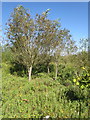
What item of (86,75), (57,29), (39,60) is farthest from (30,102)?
(57,29)

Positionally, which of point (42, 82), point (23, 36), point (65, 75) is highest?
point (23, 36)

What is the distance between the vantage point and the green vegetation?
3.47 m

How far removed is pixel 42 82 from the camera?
6688 millimetres

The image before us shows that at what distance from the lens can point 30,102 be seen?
13.4 feet

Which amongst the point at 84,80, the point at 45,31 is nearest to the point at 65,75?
the point at 45,31

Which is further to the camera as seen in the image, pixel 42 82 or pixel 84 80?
pixel 42 82

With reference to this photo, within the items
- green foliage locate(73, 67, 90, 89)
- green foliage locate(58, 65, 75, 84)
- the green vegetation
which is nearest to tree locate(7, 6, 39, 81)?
the green vegetation

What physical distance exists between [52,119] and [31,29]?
16.5 ft

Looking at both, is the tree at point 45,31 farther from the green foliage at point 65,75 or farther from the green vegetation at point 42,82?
the green foliage at point 65,75

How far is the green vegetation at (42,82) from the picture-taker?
11.4 feet

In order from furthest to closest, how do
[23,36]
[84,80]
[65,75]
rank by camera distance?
[65,75] < [23,36] < [84,80]

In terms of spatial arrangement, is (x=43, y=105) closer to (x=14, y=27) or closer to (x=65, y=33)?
(x=14, y=27)

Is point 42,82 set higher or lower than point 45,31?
lower

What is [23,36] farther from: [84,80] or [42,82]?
[84,80]
